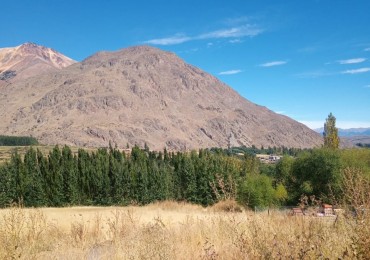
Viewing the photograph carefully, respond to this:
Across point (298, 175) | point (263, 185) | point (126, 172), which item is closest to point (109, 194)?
point (126, 172)

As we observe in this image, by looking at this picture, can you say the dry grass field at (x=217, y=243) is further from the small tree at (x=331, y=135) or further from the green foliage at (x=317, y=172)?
the small tree at (x=331, y=135)

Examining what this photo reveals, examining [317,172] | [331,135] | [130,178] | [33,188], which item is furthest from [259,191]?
[33,188]

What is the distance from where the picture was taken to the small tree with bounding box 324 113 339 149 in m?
90.1

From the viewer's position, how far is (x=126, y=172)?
82312 mm

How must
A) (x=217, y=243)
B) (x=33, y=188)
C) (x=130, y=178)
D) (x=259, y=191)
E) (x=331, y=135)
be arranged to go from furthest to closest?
(x=331, y=135) → (x=130, y=178) → (x=33, y=188) → (x=259, y=191) → (x=217, y=243)

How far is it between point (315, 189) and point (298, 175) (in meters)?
6.75

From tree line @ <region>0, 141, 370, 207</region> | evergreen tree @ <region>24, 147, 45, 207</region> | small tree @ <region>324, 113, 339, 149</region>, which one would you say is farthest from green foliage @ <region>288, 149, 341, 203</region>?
evergreen tree @ <region>24, 147, 45, 207</region>

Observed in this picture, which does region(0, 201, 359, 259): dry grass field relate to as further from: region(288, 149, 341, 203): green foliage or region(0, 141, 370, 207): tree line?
region(288, 149, 341, 203): green foliage

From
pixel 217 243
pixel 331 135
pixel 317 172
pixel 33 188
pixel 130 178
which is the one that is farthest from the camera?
pixel 331 135

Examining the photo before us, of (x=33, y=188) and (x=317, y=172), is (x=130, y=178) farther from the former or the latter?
(x=317, y=172)

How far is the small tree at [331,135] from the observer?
90.1m

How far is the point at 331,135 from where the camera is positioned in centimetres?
9231

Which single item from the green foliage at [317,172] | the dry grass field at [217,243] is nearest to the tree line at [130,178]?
the green foliage at [317,172]

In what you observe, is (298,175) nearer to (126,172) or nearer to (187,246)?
(126,172)
